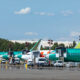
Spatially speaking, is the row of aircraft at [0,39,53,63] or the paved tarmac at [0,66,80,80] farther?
the row of aircraft at [0,39,53,63]

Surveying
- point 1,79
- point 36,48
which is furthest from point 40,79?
point 36,48

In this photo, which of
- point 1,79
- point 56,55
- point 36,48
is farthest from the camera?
point 36,48

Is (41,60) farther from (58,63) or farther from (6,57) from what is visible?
(6,57)

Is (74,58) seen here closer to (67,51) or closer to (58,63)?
(67,51)

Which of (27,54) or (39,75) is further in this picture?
(27,54)

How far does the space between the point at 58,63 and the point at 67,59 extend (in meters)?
20.2

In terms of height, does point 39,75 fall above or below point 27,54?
below

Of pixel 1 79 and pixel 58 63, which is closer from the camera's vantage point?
pixel 1 79

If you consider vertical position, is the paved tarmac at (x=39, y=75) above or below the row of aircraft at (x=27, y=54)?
below

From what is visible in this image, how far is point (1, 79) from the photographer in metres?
26.5

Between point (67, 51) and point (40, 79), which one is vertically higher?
point (67, 51)

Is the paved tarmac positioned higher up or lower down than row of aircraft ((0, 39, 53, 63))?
lower down

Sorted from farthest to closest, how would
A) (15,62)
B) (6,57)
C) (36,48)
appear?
(6,57)
(36,48)
(15,62)

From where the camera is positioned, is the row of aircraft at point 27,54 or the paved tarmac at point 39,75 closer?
the paved tarmac at point 39,75
